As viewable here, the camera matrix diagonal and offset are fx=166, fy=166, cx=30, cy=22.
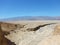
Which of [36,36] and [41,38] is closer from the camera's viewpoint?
[41,38]

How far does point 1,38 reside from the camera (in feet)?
55.6

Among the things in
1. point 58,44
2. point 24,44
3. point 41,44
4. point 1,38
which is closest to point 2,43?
point 1,38

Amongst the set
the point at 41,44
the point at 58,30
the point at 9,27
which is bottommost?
the point at 9,27

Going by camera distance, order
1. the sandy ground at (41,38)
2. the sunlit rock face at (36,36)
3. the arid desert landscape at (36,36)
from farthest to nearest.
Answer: the sunlit rock face at (36,36) → the arid desert landscape at (36,36) → the sandy ground at (41,38)

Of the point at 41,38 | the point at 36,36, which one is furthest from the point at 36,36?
the point at 41,38

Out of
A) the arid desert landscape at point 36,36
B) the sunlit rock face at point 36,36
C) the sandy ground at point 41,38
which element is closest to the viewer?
the sandy ground at point 41,38

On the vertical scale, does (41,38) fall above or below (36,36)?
above

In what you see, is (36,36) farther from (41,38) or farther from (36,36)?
(41,38)

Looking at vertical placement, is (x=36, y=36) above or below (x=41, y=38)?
below

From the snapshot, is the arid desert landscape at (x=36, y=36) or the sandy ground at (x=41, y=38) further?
the arid desert landscape at (x=36, y=36)

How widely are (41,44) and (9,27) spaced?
2061cm

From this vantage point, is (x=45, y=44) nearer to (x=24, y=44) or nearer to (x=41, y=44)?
(x=41, y=44)

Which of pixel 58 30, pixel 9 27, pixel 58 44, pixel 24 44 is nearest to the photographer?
pixel 58 44

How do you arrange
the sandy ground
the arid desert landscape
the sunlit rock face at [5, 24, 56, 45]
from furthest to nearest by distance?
the sunlit rock face at [5, 24, 56, 45]
the arid desert landscape
the sandy ground
